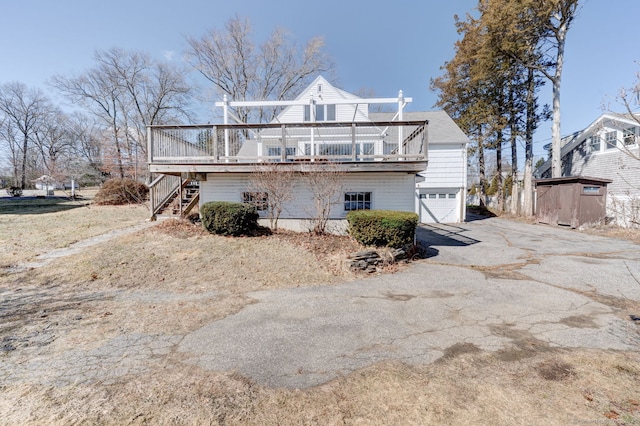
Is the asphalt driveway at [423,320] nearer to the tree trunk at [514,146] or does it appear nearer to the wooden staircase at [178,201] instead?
the wooden staircase at [178,201]

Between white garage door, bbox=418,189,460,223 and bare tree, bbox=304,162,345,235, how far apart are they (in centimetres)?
893

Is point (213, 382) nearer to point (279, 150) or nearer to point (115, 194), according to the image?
point (279, 150)

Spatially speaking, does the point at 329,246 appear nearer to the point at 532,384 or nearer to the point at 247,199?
the point at 247,199

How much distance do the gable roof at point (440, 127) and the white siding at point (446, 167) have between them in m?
0.37

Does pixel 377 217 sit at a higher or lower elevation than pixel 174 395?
higher

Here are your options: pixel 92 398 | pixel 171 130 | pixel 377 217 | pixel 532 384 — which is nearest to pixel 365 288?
pixel 377 217

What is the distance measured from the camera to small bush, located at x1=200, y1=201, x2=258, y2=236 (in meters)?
8.12

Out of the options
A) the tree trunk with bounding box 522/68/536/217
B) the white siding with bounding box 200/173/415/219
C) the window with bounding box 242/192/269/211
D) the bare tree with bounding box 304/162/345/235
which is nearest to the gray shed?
the tree trunk with bounding box 522/68/536/217

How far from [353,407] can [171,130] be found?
9634mm

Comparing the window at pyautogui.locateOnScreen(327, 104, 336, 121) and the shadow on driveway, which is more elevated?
the window at pyautogui.locateOnScreen(327, 104, 336, 121)

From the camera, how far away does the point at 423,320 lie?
3990 mm

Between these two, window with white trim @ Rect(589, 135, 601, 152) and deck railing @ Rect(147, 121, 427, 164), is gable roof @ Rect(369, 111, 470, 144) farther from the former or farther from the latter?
window with white trim @ Rect(589, 135, 601, 152)

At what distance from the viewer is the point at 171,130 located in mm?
8961

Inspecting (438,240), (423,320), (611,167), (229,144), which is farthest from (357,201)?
(611,167)
